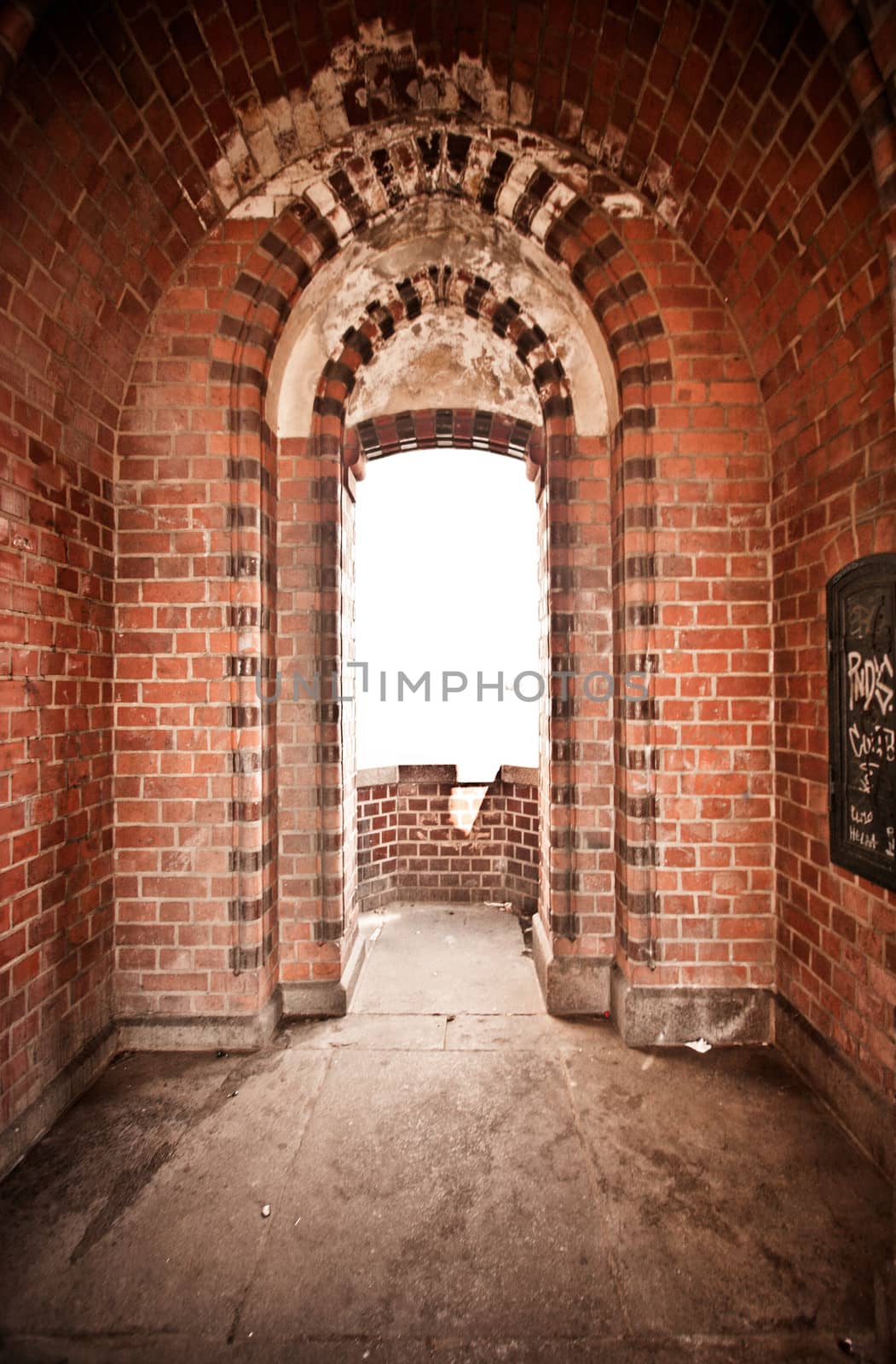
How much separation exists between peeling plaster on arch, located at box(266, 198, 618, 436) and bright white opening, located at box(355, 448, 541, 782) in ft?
8.47

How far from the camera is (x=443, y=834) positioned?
206 inches

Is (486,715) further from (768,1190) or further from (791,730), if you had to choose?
(768,1190)

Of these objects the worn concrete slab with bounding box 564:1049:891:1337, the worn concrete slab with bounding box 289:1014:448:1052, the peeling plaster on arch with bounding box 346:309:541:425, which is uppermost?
the peeling plaster on arch with bounding box 346:309:541:425

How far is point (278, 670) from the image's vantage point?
327 cm

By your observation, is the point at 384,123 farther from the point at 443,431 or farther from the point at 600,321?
the point at 443,431

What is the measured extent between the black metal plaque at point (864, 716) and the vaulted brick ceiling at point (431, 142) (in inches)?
25.8

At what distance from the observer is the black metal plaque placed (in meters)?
2.15

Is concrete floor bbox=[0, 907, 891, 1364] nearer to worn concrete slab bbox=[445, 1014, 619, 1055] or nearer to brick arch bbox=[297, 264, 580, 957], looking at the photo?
worn concrete slab bbox=[445, 1014, 619, 1055]

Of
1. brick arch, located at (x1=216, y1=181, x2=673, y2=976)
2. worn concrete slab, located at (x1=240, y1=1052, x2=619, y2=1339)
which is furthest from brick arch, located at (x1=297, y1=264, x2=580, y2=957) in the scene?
worn concrete slab, located at (x1=240, y1=1052, x2=619, y2=1339)

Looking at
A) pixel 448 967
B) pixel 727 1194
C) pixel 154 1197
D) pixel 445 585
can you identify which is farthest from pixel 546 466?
pixel 154 1197

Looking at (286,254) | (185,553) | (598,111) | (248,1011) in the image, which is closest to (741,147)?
(598,111)

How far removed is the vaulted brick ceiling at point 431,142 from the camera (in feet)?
7.18

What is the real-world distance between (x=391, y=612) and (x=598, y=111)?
4.11m

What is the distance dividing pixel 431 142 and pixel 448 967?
4.47 metres
